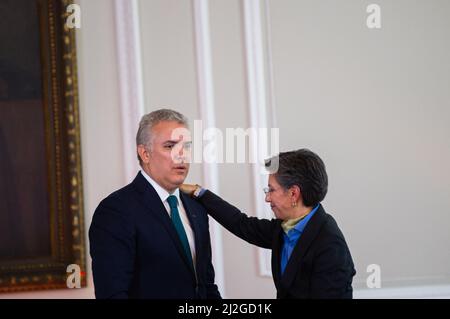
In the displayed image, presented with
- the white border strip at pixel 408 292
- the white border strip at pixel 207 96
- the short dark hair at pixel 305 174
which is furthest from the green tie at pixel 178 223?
the white border strip at pixel 408 292

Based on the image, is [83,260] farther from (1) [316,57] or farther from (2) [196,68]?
(1) [316,57]

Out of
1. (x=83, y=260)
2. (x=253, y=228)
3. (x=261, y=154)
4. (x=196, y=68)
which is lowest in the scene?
(x=83, y=260)

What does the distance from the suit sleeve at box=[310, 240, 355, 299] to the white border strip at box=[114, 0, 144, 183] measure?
136 cm

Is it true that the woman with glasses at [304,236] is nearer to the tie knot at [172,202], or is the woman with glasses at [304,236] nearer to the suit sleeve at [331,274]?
the suit sleeve at [331,274]

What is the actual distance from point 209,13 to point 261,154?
78cm

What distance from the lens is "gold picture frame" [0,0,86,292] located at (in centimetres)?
313

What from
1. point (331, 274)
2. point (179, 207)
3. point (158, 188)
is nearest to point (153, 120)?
point (158, 188)

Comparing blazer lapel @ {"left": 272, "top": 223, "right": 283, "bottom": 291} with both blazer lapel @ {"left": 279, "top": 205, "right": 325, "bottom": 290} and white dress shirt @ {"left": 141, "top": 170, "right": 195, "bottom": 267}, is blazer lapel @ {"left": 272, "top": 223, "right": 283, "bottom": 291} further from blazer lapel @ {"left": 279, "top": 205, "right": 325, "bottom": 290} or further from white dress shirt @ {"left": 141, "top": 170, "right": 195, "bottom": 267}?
white dress shirt @ {"left": 141, "top": 170, "right": 195, "bottom": 267}

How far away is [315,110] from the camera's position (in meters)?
3.21

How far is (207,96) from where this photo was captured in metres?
3.16

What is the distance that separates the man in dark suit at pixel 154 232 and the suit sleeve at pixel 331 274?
0.44 metres

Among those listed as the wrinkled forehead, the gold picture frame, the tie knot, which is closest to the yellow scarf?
the tie knot

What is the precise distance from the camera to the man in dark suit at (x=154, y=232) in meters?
2.04
